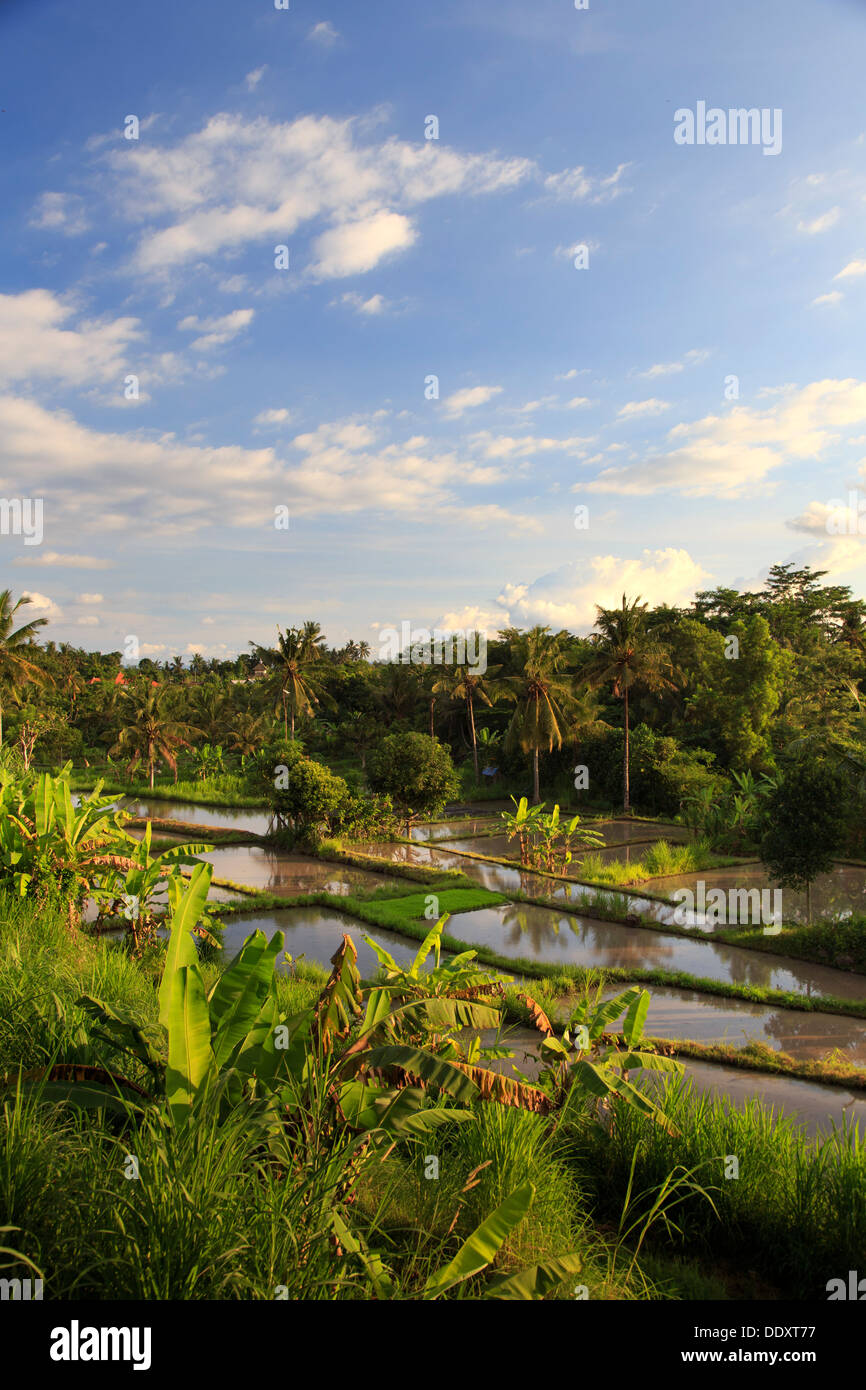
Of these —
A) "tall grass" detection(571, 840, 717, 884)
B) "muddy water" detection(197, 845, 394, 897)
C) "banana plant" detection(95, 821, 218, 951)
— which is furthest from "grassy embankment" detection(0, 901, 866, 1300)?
"tall grass" detection(571, 840, 717, 884)

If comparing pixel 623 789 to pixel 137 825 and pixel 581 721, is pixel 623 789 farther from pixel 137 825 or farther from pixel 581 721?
pixel 137 825

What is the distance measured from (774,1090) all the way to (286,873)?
1315cm

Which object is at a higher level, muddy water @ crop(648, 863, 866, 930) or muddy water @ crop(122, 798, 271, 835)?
muddy water @ crop(122, 798, 271, 835)

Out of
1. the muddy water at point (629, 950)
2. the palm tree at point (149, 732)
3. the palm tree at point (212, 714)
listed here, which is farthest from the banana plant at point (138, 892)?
the palm tree at point (212, 714)

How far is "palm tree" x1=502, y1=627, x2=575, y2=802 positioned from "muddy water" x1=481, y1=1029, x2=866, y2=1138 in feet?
64.4

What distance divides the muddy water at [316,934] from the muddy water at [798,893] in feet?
18.5

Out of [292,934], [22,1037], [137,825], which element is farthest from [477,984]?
[137,825]

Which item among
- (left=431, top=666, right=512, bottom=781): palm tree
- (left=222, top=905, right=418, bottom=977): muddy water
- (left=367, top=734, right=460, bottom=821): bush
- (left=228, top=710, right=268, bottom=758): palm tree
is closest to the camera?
(left=222, top=905, right=418, bottom=977): muddy water

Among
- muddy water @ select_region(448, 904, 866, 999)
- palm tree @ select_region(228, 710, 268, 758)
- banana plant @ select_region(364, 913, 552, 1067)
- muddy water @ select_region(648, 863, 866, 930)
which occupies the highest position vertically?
palm tree @ select_region(228, 710, 268, 758)

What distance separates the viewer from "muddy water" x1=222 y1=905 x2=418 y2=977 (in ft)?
41.4

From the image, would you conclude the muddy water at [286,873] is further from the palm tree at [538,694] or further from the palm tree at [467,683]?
the palm tree at [467,683]

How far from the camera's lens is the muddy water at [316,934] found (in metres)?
12.6

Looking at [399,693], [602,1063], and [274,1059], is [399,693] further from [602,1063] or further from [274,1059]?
[274,1059]

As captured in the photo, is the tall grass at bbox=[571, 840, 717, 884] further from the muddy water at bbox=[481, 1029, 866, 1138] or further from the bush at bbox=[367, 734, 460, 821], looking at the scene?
the muddy water at bbox=[481, 1029, 866, 1138]
